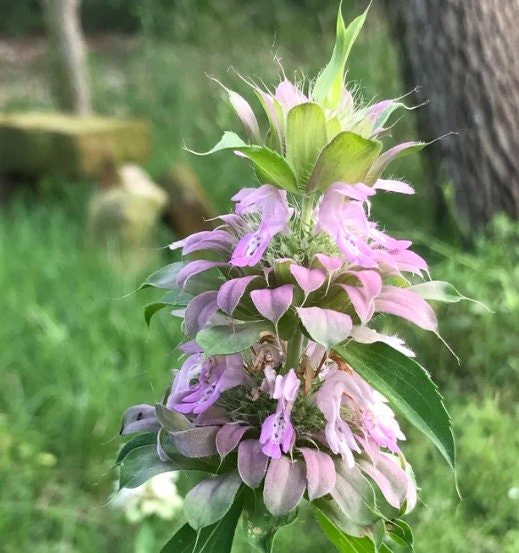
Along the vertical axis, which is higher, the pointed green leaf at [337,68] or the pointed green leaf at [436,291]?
the pointed green leaf at [337,68]

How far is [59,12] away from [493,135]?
10.8 ft

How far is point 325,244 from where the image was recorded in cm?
78

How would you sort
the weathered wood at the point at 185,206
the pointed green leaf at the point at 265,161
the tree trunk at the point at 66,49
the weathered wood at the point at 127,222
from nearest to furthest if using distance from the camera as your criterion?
the pointed green leaf at the point at 265,161 → the weathered wood at the point at 127,222 → the weathered wood at the point at 185,206 → the tree trunk at the point at 66,49

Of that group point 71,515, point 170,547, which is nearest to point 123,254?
point 71,515

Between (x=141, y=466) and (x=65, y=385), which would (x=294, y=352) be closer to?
(x=141, y=466)

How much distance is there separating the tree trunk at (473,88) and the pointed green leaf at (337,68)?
2.49m

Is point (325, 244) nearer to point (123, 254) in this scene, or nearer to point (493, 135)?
point (493, 135)

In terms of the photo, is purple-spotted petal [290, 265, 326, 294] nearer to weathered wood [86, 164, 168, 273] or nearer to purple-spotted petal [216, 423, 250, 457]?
purple-spotted petal [216, 423, 250, 457]

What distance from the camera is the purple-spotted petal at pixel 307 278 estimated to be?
70 cm

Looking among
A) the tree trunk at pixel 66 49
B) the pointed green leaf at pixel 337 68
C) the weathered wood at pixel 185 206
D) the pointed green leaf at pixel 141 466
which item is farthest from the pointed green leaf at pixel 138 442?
the tree trunk at pixel 66 49

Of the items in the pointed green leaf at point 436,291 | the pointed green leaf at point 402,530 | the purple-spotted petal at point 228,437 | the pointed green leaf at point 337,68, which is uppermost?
the pointed green leaf at point 337,68

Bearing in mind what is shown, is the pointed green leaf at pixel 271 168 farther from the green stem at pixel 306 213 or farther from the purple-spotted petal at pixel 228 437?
the purple-spotted petal at pixel 228 437

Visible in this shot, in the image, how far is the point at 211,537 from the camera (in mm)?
794

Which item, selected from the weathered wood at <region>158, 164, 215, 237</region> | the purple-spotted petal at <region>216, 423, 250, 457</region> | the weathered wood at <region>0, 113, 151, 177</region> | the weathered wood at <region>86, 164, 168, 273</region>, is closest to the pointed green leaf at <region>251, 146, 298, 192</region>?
the purple-spotted petal at <region>216, 423, 250, 457</region>
